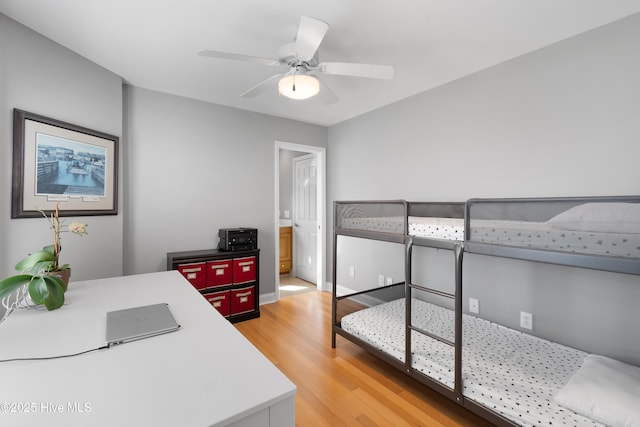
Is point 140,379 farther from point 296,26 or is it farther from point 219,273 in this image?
point 219,273

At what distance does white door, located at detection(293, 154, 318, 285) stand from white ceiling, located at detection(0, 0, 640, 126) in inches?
83.0

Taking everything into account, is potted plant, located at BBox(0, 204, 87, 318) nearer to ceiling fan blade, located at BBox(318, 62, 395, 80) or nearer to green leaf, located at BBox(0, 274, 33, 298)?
green leaf, located at BBox(0, 274, 33, 298)

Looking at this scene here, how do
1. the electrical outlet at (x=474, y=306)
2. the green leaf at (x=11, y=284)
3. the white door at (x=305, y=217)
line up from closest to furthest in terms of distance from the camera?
the green leaf at (x=11, y=284)
the electrical outlet at (x=474, y=306)
the white door at (x=305, y=217)

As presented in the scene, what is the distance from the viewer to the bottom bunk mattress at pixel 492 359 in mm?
1473

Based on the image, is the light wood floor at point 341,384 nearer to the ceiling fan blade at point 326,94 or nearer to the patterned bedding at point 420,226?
the patterned bedding at point 420,226

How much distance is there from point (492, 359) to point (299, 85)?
2.20 meters

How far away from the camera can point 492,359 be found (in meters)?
1.85

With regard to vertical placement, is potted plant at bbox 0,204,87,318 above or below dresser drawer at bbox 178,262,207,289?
above

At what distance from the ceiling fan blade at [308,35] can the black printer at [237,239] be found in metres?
2.05

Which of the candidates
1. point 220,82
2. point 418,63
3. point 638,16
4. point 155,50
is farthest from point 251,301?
point 638,16

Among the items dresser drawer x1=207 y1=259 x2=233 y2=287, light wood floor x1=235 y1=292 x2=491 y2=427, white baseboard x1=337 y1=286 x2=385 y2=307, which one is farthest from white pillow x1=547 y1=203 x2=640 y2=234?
dresser drawer x1=207 y1=259 x2=233 y2=287

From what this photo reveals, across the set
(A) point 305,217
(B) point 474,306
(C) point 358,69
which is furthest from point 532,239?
(A) point 305,217

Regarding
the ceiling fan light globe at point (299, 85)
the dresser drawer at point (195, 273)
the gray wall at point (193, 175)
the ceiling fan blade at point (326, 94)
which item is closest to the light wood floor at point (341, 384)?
the dresser drawer at point (195, 273)

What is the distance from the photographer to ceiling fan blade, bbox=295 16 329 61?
141cm
